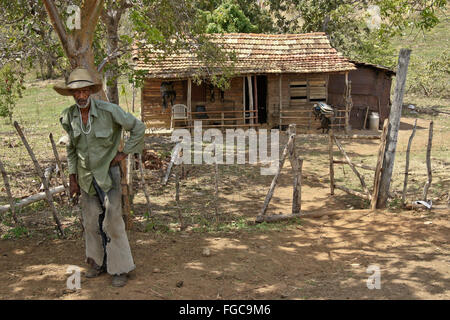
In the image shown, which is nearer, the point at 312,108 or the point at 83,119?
the point at 83,119

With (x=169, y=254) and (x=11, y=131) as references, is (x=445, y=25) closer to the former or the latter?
(x=11, y=131)

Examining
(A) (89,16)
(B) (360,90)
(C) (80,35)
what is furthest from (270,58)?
(C) (80,35)

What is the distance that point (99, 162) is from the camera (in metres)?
3.79

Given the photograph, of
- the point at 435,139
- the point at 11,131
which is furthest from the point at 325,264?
the point at 11,131

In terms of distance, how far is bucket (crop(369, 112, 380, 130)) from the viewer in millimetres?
17516

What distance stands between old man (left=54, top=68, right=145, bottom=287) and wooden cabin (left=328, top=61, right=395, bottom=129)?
50.4 ft

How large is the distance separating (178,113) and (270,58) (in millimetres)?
4422

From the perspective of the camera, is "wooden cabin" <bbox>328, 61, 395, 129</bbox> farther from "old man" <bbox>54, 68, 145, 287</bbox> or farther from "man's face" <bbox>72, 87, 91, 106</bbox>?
"man's face" <bbox>72, 87, 91, 106</bbox>

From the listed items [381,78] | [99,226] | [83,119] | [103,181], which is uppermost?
[381,78]

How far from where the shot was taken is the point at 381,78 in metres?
18.0

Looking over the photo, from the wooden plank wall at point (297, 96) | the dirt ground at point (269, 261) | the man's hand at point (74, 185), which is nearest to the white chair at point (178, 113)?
the wooden plank wall at point (297, 96)

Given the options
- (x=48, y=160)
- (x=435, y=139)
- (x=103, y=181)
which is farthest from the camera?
(x=435, y=139)
